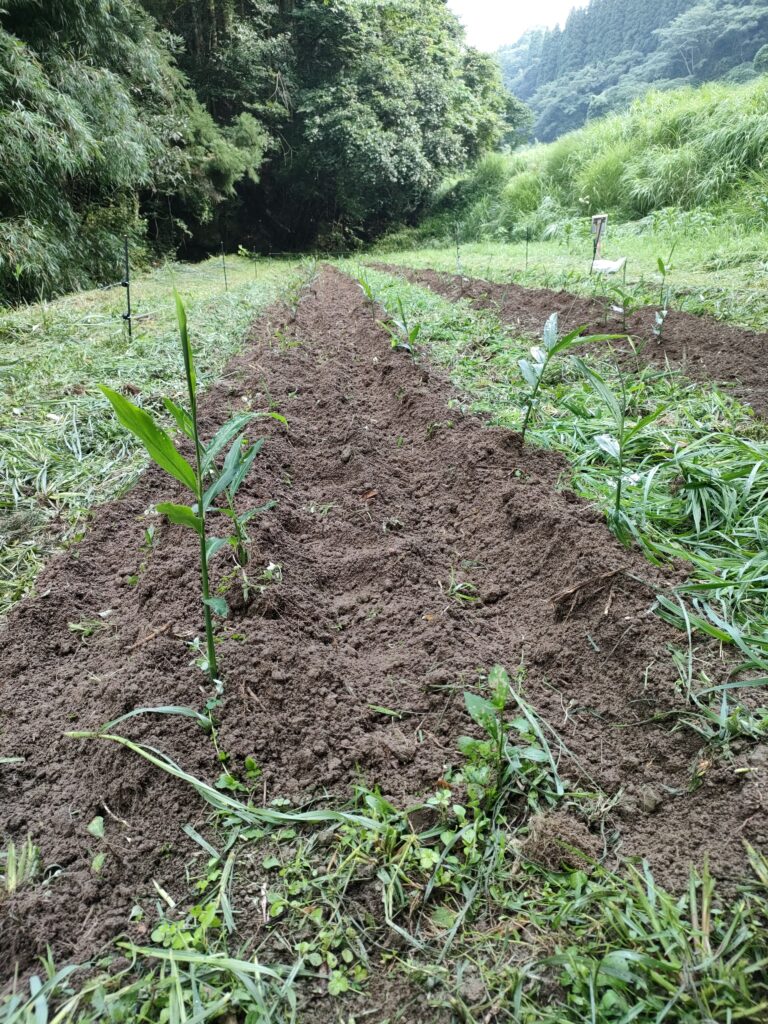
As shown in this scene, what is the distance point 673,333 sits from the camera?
359 centimetres

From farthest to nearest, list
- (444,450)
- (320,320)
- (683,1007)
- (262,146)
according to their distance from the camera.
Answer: (262,146), (320,320), (444,450), (683,1007)

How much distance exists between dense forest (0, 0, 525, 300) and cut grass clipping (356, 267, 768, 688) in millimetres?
5566

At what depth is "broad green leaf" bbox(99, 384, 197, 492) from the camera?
3.20 feet

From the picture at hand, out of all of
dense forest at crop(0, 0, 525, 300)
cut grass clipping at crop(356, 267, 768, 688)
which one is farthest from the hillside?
cut grass clipping at crop(356, 267, 768, 688)

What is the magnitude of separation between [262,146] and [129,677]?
552 inches

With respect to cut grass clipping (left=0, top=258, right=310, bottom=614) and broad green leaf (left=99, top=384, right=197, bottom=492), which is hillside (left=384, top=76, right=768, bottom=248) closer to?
Answer: cut grass clipping (left=0, top=258, right=310, bottom=614)

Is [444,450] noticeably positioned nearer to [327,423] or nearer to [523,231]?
[327,423]

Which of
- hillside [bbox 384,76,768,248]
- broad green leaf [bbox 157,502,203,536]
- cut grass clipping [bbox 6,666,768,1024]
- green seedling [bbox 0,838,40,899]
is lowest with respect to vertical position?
cut grass clipping [bbox 6,666,768,1024]

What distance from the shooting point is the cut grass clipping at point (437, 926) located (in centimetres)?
75

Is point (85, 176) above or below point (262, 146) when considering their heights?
below

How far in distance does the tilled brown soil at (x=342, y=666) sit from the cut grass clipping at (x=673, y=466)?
11cm

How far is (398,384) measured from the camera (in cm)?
313

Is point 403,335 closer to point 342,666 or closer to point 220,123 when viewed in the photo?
point 342,666

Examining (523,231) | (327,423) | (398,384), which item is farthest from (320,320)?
(523,231)
